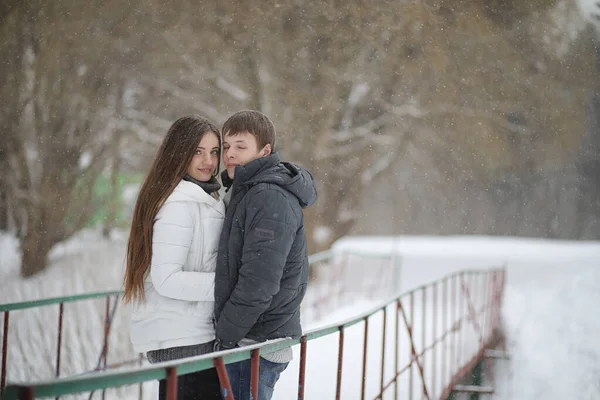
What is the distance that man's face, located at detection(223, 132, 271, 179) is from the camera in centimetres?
246

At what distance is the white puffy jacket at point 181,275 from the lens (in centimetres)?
226

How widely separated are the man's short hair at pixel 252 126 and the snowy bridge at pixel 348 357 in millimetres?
727

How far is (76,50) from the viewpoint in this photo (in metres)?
8.23

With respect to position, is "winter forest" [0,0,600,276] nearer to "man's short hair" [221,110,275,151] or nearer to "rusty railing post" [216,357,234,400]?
"man's short hair" [221,110,275,151]

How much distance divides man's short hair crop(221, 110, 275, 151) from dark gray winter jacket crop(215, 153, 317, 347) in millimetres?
103

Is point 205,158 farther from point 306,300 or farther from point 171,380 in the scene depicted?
point 306,300

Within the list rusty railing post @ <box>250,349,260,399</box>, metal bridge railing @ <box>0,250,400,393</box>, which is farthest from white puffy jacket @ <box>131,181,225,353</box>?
metal bridge railing @ <box>0,250,400,393</box>

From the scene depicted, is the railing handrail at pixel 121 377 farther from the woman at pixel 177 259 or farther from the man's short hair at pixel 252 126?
the man's short hair at pixel 252 126

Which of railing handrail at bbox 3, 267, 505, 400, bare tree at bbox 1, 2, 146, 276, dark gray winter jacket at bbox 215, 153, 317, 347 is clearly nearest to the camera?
railing handrail at bbox 3, 267, 505, 400

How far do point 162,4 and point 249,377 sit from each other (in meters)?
7.51

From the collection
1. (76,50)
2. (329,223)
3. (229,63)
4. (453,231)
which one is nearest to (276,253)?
(76,50)

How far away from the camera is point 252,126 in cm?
248

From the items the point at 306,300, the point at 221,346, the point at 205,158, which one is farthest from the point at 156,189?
the point at 306,300

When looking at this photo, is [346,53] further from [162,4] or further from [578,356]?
[578,356]
